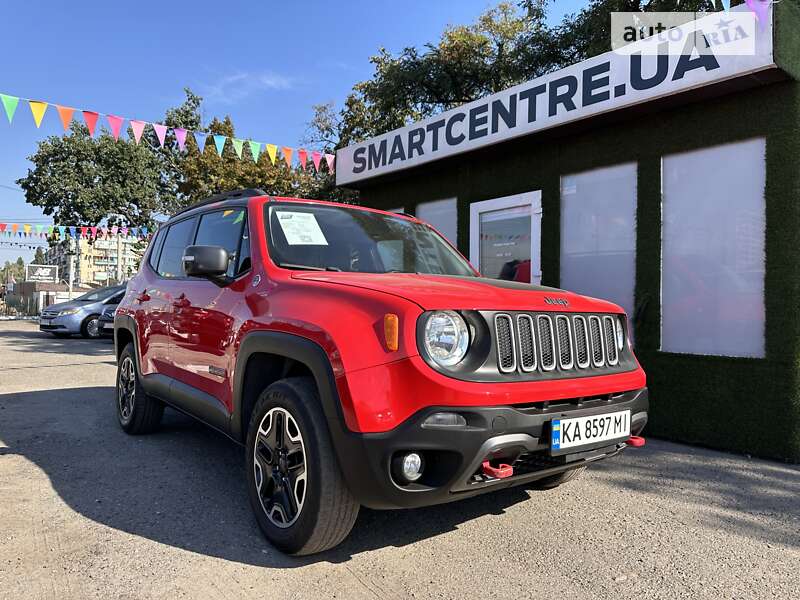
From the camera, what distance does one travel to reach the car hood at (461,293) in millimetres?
2498

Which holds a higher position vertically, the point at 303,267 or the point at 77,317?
the point at 303,267

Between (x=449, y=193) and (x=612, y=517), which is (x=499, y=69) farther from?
(x=612, y=517)

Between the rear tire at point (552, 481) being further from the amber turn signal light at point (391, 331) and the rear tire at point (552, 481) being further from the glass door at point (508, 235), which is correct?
the glass door at point (508, 235)

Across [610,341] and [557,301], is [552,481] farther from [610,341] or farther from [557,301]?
[557,301]

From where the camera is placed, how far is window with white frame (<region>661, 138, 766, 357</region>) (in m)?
4.93

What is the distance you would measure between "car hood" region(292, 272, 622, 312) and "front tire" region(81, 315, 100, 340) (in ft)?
49.5

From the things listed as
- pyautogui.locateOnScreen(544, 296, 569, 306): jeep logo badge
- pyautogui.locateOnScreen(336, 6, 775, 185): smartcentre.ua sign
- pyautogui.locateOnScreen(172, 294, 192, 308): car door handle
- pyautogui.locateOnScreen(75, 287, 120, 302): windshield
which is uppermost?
pyautogui.locateOnScreen(336, 6, 775, 185): smartcentre.ua sign

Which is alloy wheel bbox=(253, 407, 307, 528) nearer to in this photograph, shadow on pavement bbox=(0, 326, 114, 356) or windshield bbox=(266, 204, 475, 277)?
windshield bbox=(266, 204, 475, 277)

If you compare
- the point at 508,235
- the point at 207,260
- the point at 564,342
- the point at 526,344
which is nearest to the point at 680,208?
the point at 508,235

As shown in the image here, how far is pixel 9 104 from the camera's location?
9.06 meters

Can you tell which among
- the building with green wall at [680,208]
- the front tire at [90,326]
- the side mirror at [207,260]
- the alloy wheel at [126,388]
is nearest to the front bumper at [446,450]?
the side mirror at [207,260]

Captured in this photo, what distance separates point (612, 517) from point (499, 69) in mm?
15768

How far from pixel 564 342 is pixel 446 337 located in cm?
71

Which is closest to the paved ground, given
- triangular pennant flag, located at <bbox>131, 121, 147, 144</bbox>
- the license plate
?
the license plate
